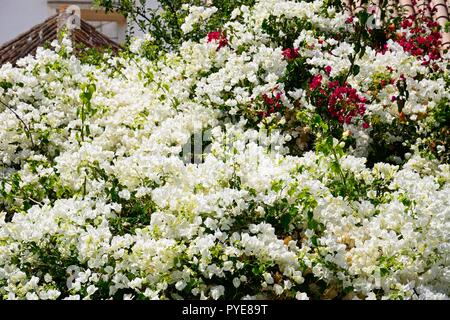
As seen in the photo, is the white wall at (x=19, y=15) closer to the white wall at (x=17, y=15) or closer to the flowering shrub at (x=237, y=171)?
the white wall at (x=17, y=15)

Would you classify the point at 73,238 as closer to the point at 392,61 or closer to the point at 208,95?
the point at 208,95

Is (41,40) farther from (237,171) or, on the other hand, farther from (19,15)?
(19,15)

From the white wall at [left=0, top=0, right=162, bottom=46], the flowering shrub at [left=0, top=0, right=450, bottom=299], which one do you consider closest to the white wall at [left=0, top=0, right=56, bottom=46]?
the white wall at [left=0, top=0, right=162, bottom=46]

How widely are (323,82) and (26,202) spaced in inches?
61.3

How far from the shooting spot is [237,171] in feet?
10.5

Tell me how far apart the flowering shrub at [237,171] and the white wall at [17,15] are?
9.66 m

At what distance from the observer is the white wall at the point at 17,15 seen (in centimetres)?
1407

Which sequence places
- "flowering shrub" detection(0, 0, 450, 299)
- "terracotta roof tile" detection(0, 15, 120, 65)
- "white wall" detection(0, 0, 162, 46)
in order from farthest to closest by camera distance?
"white wall" detection(0, 0, 162, 46) < "terracotta roof tile" detection(0, 15, 120, 65) < "flowering shrub" detection(0, 0, 450, 299)

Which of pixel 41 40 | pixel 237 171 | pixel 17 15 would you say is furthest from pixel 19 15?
pixel 237 171

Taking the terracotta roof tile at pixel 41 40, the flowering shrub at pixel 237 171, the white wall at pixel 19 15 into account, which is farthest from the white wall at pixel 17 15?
the flowering shrub at pixel 237 171

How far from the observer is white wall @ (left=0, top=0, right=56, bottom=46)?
1407 cm

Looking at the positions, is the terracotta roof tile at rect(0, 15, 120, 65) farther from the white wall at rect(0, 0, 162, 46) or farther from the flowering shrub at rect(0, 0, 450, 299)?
the white wall at rect(0, 0, 162, 46)

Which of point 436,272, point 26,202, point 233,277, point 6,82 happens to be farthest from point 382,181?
point 6,82

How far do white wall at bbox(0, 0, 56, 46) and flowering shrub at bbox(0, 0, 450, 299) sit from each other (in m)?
9.66
